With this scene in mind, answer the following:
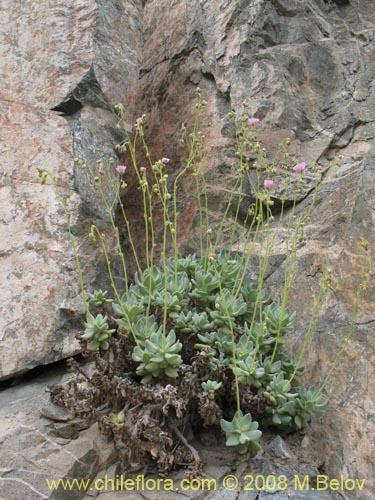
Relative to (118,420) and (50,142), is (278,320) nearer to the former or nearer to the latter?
(118,420)

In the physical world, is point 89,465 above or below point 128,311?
below

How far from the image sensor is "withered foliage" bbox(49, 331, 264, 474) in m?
2.20

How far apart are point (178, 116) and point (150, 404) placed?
227 centimetres

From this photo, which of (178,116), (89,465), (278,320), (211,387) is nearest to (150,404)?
(211,387)

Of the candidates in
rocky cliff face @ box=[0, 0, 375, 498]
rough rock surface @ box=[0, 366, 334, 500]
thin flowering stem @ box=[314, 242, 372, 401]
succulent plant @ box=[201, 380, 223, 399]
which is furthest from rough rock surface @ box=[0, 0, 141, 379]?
thin flowering stem @ box=[314, 242, 372, 401]

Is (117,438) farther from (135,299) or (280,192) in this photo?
(280,192)

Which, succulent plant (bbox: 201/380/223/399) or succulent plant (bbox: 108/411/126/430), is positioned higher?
succulent plant (bbox: 201/380/223/399)

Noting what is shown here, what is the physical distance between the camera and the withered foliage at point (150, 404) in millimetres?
2195

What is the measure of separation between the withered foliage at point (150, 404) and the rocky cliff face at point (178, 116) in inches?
17.6

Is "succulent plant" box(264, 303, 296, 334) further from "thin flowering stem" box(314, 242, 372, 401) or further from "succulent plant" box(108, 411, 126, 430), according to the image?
"succulent plant" box(108, 411, 126, 430)

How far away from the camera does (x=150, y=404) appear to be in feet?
7.44

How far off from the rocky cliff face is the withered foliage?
448 mm

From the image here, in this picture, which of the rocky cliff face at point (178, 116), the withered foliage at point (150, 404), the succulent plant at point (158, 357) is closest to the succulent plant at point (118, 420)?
the withered foliage at point (150, 404)

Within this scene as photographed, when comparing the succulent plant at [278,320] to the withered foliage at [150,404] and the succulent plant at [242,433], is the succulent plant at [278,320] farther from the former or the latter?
the succulent plant at [242,433]
